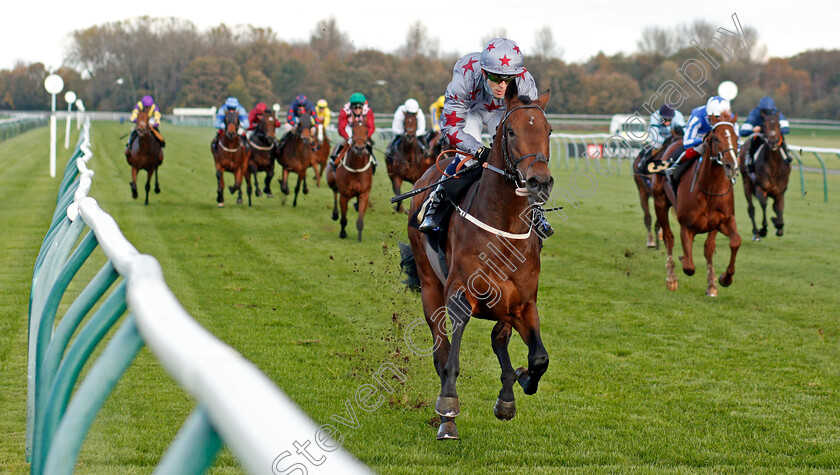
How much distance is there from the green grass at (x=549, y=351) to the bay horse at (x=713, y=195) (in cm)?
47

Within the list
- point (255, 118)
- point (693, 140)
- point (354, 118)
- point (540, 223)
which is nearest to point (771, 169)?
point (693, 140)

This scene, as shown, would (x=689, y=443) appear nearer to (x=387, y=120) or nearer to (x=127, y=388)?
(x=127, y=388)

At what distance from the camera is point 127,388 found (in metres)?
3.96

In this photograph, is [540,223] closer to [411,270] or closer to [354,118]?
[411,270]

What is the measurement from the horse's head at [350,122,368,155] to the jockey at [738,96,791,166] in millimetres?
5123

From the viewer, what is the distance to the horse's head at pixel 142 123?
15.3m

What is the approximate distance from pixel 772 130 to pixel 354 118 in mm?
5537

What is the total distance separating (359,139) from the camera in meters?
11.9

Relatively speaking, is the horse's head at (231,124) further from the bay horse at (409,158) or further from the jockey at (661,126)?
the jockey at (661,126)

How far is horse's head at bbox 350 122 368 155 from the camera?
467 inches

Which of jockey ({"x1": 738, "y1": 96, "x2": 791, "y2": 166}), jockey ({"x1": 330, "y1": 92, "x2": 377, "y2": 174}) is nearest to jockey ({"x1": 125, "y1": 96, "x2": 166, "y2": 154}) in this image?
jockey ({"x1": 330, "y1": 92, "x2": 377, "y2": 174})

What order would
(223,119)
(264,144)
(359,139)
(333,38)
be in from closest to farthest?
1. (359,139)
2. (223,119)
3. (264,144)
4. (333,38)

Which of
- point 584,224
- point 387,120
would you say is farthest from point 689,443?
point 387,120

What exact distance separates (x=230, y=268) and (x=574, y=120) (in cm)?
2592
